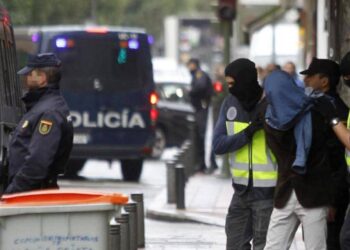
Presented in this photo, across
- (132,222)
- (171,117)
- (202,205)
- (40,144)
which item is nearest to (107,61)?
(202,205)

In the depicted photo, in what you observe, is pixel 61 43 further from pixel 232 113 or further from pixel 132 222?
pixel 232 113

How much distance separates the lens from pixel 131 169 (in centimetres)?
2234

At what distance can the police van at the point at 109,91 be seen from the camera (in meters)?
21.1

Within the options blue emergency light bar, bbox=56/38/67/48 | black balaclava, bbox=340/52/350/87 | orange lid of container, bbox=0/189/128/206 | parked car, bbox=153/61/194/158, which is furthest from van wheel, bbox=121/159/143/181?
orange lid of container, bbox=0/189/128/206

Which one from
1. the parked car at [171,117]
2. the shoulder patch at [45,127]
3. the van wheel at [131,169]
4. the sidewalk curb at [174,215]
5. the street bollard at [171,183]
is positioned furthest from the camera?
the parked car at [171,117]

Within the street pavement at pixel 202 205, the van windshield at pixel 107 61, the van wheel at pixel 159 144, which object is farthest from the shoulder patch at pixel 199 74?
the van wheel at pixel 159 144

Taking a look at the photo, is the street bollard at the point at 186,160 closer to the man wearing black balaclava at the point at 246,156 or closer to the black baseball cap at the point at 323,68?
the man wearing black balaclava at the point at 246,156

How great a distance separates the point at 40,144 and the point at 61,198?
1.36 metres

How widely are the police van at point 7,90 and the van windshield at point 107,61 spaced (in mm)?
7563

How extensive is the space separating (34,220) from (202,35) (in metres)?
62.4

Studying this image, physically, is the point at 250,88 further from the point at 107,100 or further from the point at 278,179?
the point at 107,100

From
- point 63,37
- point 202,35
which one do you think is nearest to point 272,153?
point 63,37

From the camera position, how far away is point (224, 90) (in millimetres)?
22281

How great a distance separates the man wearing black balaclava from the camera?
945cm
